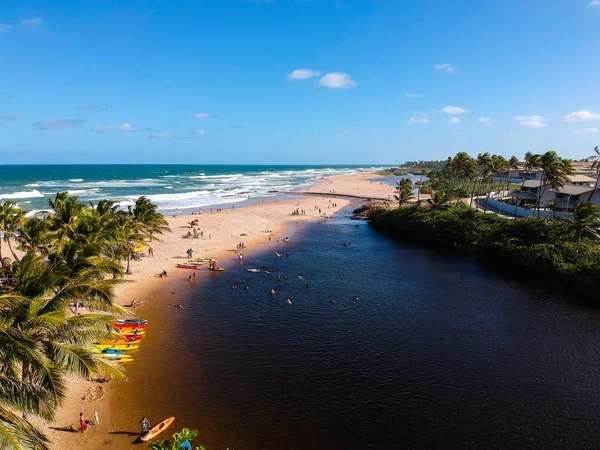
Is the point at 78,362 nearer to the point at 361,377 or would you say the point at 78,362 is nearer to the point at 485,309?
the point at 361,377

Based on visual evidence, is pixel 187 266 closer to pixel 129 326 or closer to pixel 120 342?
pixel 129 326

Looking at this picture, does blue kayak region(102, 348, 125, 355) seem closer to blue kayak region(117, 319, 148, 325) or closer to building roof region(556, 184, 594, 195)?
blue kayak region(117, 319, 148, 325)

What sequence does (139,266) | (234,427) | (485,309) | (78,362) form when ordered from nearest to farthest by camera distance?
(78,362) < (234,427) < (485,309) < (139,266)

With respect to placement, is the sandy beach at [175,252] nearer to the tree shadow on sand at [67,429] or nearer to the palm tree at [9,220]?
the tree shadow on sand at [67,429]

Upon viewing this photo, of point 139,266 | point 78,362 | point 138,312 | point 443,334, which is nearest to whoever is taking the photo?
point 78,362

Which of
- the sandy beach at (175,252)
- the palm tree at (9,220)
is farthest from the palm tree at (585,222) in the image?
the palm tree at (9,220)

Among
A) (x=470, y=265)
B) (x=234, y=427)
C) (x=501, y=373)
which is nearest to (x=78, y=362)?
(x=234, y=427)

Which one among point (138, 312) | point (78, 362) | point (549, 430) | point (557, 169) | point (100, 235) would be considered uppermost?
point (557, 169)

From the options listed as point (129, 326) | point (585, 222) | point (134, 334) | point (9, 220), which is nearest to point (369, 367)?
point (134, 334)
